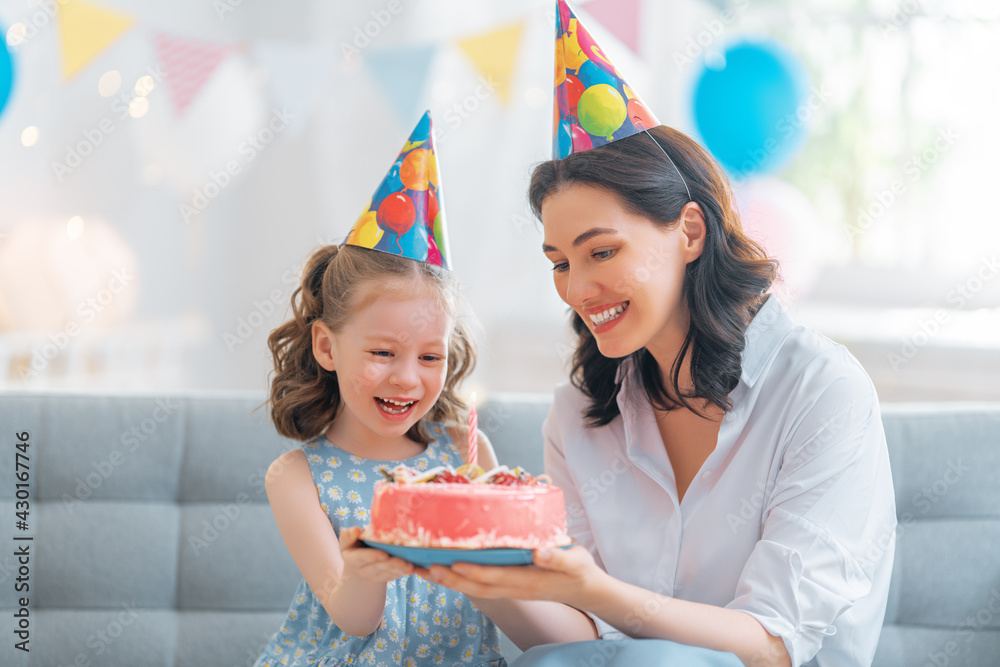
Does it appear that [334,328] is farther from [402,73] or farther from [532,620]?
[402,73]

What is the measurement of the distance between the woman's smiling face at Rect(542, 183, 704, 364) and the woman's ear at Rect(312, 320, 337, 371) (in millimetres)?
426

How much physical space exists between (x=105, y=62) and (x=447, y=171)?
4.12ft

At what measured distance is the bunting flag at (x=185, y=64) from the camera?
2682 millimetres

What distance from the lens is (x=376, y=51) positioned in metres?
2.77

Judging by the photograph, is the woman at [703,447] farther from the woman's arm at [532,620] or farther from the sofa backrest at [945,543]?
the sofa backrest at [945,543]

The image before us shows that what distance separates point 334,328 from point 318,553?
383 mm

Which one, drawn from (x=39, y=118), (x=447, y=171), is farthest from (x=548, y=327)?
(x=39, y=118)

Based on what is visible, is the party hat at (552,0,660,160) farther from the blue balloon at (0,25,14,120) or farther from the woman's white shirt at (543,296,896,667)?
the blue balloon at (0,25,14,120)

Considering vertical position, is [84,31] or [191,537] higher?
[84,31]

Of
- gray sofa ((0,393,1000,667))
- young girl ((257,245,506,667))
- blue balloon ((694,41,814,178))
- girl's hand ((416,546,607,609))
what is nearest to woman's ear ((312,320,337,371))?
young girl ((257,245,506,667))

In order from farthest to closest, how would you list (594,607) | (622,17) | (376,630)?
(622,17), (376,630), (594,607)

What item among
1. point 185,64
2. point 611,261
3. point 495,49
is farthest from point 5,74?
point 611,261

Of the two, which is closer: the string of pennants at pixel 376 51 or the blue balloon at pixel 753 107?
the blue balloon at pixel 753 107

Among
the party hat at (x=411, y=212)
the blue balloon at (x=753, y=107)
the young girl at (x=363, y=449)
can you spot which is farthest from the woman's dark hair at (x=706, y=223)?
the blue balloon at (x=753, y=107)
